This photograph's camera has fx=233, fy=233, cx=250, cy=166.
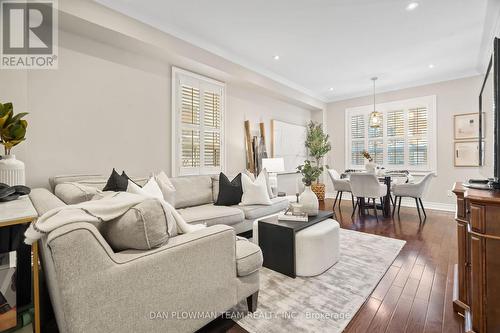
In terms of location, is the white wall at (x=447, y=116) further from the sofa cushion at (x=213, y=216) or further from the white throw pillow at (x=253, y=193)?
the sofa cushion at (x=213, y=216)

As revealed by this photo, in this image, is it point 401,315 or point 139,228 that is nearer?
point 139,228

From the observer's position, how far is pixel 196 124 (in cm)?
395

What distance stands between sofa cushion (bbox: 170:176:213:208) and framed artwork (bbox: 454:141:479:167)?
17.1 feet

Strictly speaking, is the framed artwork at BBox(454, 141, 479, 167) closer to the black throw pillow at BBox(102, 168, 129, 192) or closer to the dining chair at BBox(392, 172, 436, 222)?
the dining chair at BBox(392, 172, 436, 222)

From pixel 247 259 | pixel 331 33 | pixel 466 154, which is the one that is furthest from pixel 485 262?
pixel 466 154

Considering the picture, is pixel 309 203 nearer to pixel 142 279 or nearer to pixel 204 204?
pixel 204 204

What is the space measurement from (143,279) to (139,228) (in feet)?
0.80

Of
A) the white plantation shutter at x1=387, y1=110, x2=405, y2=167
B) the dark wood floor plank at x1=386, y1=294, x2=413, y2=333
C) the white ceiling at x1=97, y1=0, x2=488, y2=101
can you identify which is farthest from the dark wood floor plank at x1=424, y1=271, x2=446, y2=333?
the white plantation shutter at x1=387, y1=110, x2=405, y2=167

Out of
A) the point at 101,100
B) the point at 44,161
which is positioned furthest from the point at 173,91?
the point at 44,161

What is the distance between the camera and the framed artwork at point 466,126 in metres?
4.71

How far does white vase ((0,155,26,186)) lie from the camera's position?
1673mm

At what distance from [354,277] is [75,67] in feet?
12.5

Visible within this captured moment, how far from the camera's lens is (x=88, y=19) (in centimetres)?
251

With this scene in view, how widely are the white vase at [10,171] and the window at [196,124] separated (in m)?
1.98
